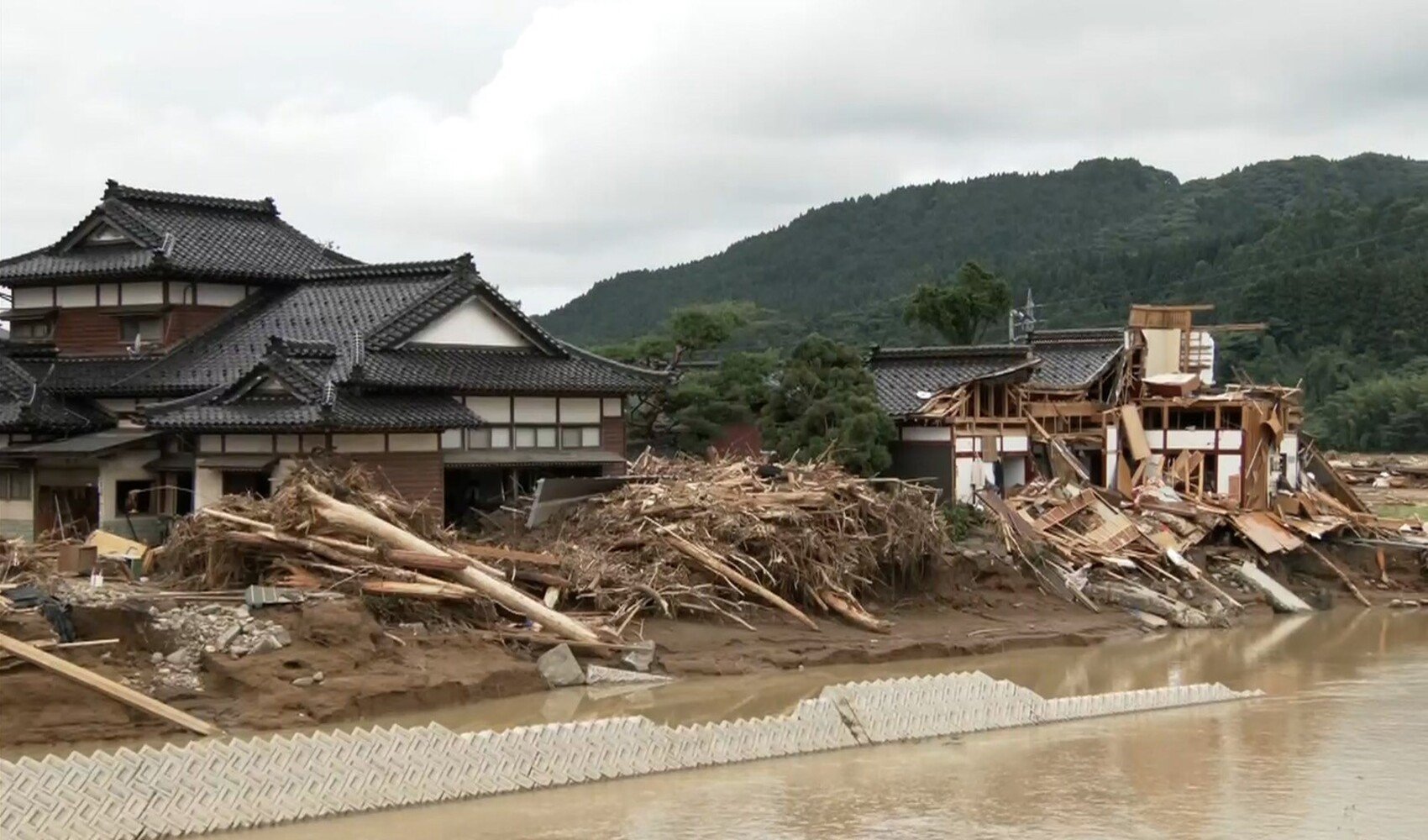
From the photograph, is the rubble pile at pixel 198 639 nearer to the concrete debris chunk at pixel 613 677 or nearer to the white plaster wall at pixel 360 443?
the concrete debris chunk at pixel 613 677

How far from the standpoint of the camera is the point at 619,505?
26500mm

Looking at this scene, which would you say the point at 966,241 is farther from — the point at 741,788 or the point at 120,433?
the point at 741,788

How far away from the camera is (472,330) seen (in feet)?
99.7

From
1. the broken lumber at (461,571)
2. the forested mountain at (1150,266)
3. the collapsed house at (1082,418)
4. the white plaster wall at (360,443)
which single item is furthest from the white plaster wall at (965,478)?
the forested mountain at (1150,266)

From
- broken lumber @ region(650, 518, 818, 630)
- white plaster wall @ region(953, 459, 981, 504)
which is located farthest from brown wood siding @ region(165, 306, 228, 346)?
white plaster wall @ region(953, 459, 981, 504)

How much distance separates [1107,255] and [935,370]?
262 feet

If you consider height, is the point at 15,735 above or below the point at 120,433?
below

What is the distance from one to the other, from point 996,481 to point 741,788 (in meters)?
19.9

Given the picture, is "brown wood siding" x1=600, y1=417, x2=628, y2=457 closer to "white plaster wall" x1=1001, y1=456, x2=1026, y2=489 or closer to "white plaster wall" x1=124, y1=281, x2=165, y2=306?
"white plaster wall" x1=124, y1=281, x2=165, y2=306

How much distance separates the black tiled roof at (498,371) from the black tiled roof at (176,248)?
5.11 metres

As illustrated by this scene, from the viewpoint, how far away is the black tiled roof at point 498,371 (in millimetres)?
27969

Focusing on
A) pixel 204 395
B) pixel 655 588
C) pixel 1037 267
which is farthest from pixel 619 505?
pixel 1037 267

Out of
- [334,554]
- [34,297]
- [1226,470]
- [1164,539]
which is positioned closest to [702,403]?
[1164,539]

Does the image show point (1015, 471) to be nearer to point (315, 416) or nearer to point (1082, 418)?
point (1082, 418)
